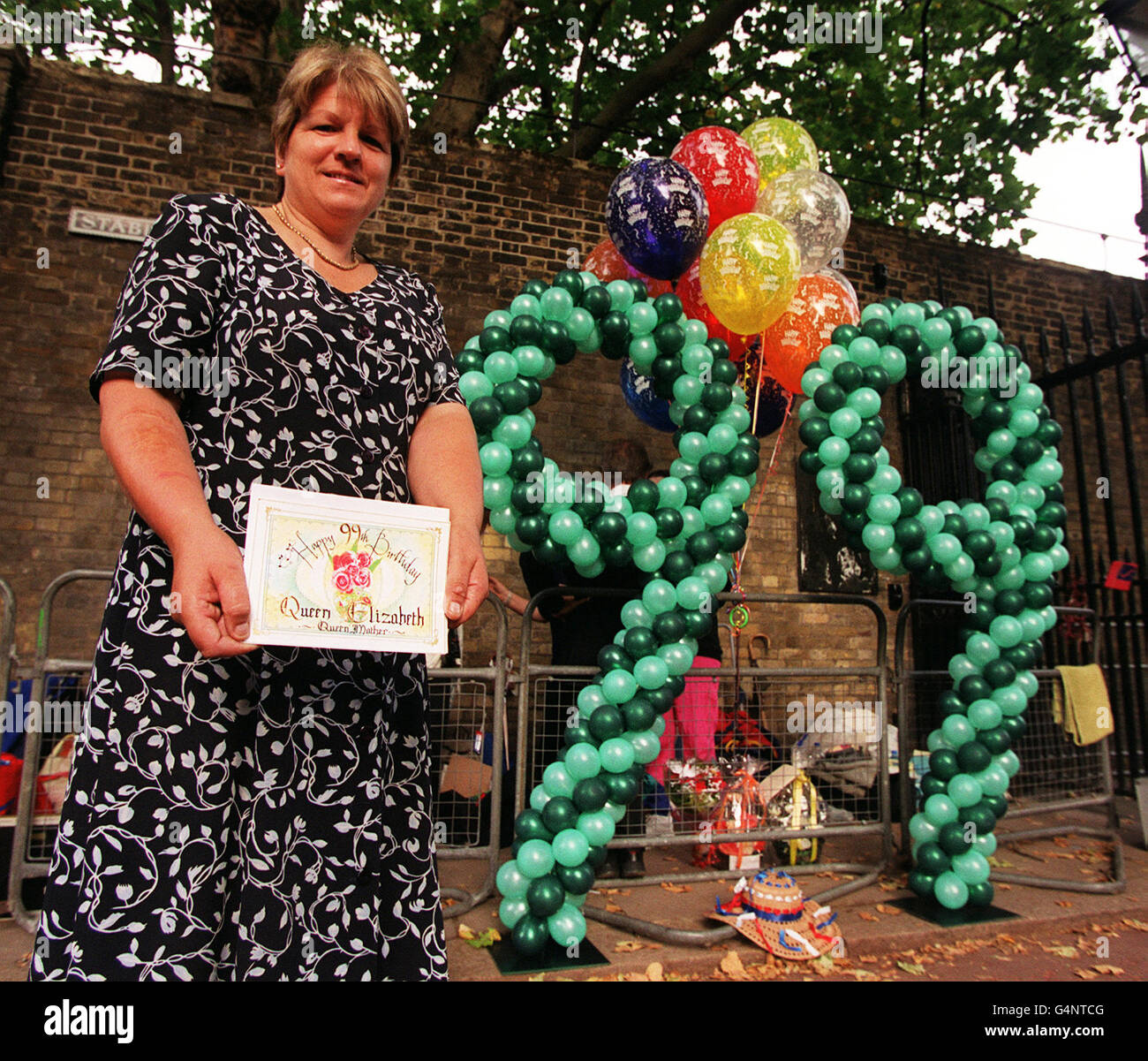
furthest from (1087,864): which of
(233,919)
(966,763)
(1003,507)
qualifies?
(233,919)

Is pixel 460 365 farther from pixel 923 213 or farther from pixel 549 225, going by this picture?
pixel 923 213

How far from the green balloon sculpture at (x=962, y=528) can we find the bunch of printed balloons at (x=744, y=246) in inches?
17.4

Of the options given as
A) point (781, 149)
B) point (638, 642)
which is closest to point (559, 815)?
point (638, 642)

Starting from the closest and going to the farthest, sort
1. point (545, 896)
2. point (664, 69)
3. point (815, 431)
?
point (545, 896) < point (815, 431) < point (664, 69)

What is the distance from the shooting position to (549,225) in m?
6.96

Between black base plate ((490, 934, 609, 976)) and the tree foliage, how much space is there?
802cm

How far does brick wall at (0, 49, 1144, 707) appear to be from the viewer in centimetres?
557

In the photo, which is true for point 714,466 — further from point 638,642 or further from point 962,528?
point 962,528

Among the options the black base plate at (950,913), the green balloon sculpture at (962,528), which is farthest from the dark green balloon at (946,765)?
the black base plate at (950,913)

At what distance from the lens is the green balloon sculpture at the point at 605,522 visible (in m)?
3.03

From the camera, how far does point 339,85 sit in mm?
1332

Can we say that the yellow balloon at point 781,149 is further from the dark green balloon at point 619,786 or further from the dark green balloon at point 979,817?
the dark green balloon at point 979,817

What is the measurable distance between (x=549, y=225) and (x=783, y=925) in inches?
234

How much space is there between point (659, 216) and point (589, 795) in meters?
2.74
